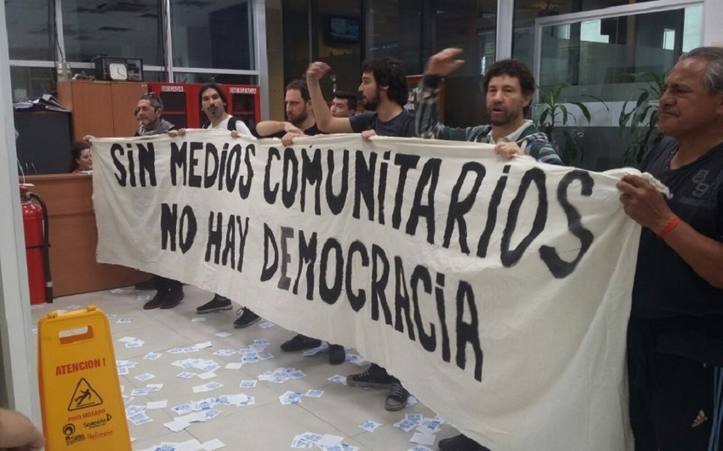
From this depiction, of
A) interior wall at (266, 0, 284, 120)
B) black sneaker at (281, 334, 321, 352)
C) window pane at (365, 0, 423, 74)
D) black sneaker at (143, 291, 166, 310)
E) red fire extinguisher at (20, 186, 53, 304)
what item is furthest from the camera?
interior wall at (266, 0, 284, 120)

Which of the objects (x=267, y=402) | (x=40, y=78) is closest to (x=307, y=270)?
(x=267, y=402)

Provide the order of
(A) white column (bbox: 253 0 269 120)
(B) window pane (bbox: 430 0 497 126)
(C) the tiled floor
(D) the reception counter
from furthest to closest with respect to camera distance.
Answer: (A) white column (bbox: 253 0 269 120)
(B) window pane (bbox: 430 0 497 126)
(D) the reception counter
(C) the tiled floor

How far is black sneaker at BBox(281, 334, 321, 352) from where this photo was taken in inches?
144

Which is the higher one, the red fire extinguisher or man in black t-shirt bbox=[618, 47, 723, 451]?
man in black t-shirt bbox=[618, 47, 723, 451]

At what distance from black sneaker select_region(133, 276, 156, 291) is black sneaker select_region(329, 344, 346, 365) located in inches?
86.9

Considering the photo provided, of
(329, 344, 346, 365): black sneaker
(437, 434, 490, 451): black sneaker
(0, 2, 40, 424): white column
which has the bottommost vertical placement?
(329, 344, 346, 365): black sneaker

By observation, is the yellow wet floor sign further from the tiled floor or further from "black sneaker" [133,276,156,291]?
"black sneaker" [133,276,156,291]

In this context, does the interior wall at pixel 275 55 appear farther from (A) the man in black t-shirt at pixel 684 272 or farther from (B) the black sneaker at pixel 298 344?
(A) the man in black t-shirt at pixel 684 272

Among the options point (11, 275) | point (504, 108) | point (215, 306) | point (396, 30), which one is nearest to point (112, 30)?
point (396, 30)

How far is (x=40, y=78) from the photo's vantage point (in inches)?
308

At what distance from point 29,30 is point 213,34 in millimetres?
2691

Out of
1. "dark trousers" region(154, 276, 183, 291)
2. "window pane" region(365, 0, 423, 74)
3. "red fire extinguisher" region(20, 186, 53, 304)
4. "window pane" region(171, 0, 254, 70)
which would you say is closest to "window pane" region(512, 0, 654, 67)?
"window pane" region(365, 0, 423, 74)

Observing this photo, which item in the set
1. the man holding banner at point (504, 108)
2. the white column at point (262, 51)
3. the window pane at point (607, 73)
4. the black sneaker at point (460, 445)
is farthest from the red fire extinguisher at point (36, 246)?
the white column at point (262, 51)

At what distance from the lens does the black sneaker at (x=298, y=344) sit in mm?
3648
